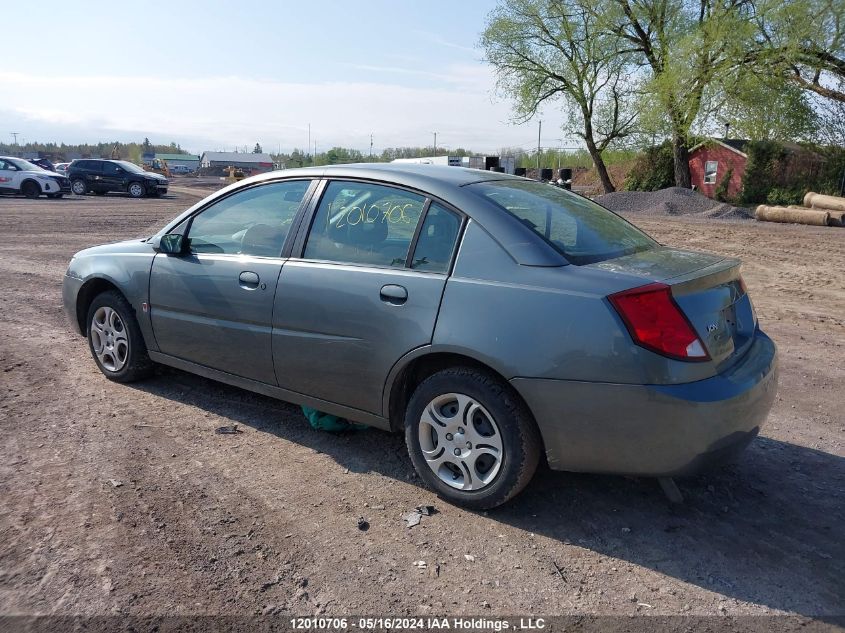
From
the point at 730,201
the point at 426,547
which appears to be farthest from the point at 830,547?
the point at 730,201

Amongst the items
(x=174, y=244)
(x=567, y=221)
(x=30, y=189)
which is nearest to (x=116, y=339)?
(x=174, y=244)

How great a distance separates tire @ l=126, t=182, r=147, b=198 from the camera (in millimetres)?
33656

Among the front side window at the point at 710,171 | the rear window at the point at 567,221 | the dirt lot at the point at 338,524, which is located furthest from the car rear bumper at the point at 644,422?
the front side window at the point at 710,171

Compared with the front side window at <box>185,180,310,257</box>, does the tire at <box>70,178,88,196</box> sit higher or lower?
lower

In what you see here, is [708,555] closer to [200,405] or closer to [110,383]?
[200,405]

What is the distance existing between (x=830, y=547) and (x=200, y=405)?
382cm

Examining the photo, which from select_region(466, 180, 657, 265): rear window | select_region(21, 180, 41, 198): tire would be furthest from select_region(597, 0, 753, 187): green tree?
select_region(466, 180, 657, 265): rear window

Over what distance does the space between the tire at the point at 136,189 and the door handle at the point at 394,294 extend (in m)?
33.3

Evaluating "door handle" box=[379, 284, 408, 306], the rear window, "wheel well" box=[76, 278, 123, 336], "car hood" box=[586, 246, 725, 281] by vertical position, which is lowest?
"wheel well" box=[76, 278, 123, 336]

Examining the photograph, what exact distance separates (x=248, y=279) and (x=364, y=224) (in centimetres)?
83

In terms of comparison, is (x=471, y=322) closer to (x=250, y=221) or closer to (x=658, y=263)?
(x=658, y=263)

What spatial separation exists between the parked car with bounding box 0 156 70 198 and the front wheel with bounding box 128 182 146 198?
4253 mm

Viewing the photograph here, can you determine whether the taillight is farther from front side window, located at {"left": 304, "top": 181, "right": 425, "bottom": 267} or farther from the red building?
the red building

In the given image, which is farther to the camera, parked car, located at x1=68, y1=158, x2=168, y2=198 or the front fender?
parked car, located at x1=68, y1=158, x2=168, y2=198
